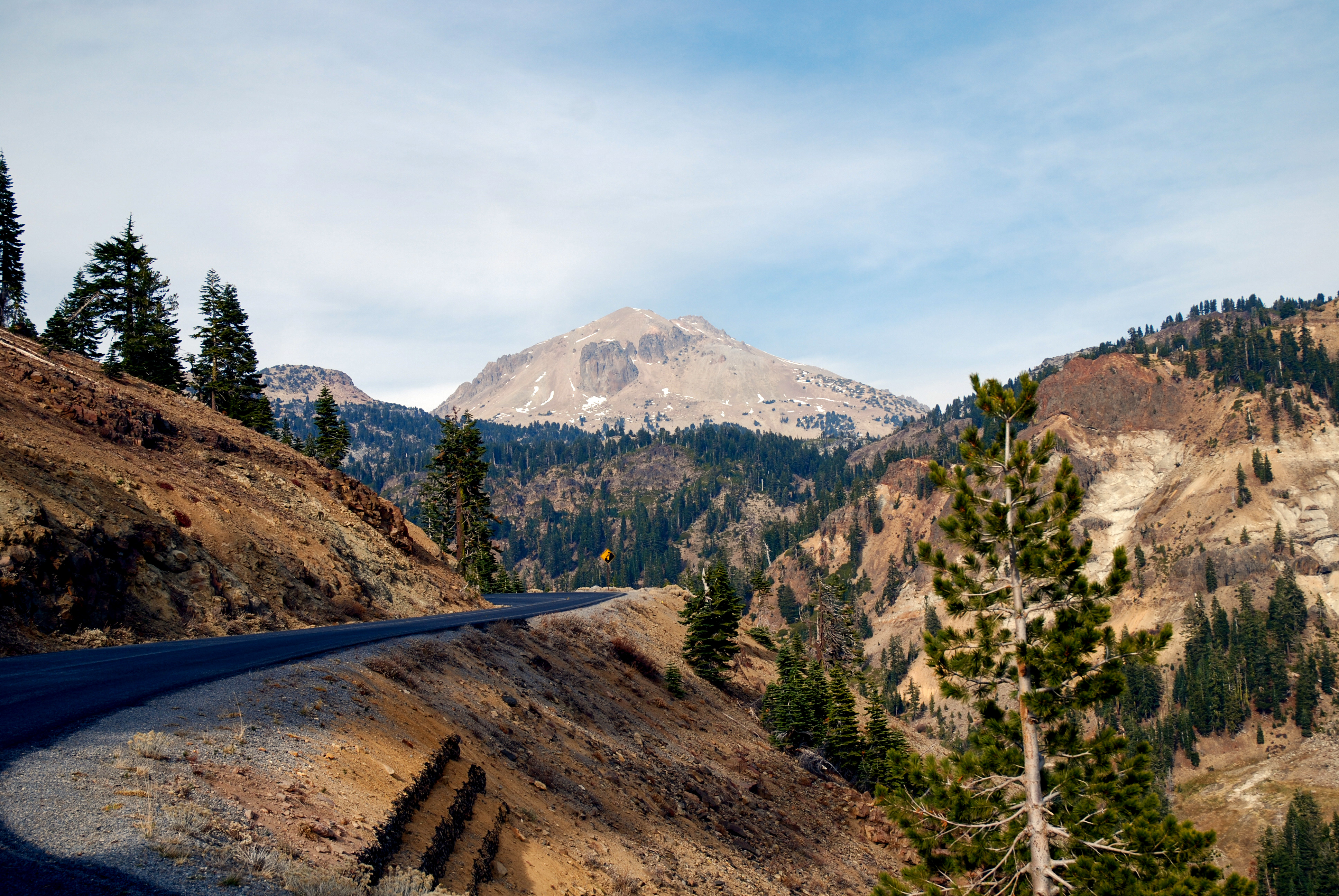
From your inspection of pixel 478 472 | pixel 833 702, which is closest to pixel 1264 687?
pixel 833 702

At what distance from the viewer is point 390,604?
36750 mm

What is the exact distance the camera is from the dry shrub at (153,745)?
9227 millimetres

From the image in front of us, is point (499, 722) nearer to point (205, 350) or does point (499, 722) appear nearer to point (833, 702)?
point (833, 702)

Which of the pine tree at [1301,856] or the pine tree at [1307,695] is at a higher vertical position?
the pine tree at [1307,695]

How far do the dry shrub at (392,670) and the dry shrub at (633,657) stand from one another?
70.2 ft

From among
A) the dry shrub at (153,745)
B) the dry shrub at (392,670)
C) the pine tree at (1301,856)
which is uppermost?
the dry shrub at (153,745)

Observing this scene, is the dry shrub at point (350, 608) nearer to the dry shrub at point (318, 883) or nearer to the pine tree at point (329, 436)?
the dry shrub at point (318, 883)

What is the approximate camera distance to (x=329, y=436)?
75.2 m

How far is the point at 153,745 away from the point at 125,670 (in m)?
6.32

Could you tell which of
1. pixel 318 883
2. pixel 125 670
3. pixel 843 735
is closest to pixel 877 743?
pixel 843 735

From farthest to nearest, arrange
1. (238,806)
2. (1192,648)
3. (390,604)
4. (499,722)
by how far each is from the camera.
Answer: (1192,648) → (390,604) → (499,722) → (238,806)

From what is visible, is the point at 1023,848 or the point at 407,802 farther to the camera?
the point at 1023,848

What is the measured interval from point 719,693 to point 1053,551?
118 ft

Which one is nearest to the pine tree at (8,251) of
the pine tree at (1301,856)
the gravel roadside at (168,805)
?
the gravel roadside at (168,805)
